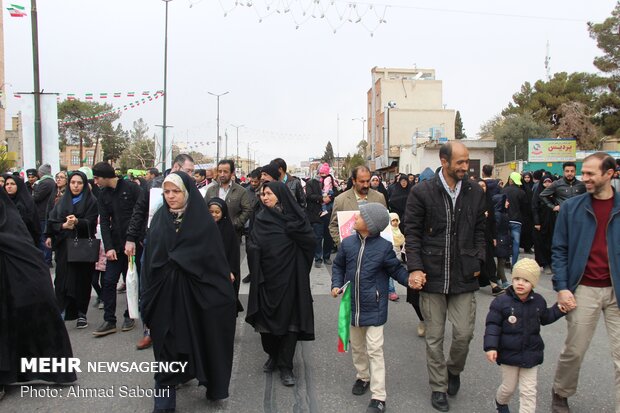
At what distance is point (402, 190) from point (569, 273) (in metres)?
6.89

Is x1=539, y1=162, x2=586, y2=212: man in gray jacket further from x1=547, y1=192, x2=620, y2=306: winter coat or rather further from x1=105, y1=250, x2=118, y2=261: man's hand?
x1=105, y1=250, x2=118, y2=261: man's hand

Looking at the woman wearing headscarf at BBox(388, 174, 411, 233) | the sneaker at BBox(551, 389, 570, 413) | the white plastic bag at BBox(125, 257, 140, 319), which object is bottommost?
the sneaker at BBox(551, 389, 570, 413)

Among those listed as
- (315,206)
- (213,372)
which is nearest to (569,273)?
(213,372)

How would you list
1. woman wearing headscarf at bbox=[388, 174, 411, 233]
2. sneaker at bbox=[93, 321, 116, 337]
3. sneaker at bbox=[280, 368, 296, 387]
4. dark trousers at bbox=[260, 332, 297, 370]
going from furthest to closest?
1. woman wearing headscarf at bbox=[388, 174, 411, 233]
2. sneaker at bbox=[93, 321, 116, 337]
3. dark trousers at bbox=[260, 332, 297, 370]
4. sneaker at bbox=[280, 368, 296, 387]

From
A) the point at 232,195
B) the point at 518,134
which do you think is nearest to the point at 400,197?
the point at 232,195

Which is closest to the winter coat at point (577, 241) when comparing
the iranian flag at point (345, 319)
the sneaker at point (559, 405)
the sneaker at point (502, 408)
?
the sneaker at point (559, 405)

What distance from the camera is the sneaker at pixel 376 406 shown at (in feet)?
12.1

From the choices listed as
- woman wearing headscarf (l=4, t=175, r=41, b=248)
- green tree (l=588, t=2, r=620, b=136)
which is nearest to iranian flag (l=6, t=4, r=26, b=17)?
woman wearing headscarf (l=4, t=175, r=41, b=248)

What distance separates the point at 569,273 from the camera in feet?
12.1

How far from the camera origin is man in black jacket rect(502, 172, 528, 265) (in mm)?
9023

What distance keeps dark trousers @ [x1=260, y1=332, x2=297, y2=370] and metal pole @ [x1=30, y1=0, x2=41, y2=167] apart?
354 inches

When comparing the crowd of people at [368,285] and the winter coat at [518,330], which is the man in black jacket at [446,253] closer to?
the crowd of people at [368,285]

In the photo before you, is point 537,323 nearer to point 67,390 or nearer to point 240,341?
point 240,341

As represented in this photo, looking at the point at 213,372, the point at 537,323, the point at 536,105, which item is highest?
the point at 536,105
